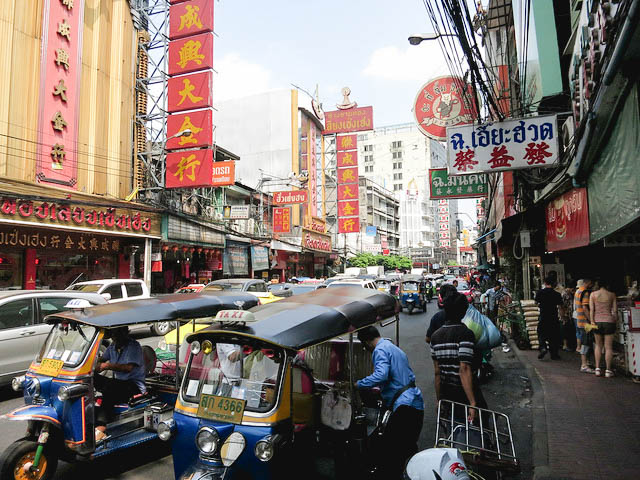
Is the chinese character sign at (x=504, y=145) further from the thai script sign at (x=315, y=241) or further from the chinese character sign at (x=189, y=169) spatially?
the thai script sign at (x=315, y=241)

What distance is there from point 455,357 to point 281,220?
27403 millimetres

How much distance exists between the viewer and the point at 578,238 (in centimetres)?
816

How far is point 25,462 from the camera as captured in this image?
419 centimetres

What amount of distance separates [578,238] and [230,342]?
706cm

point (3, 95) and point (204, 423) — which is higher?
point (3, 95)

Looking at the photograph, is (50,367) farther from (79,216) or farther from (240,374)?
(79,216)

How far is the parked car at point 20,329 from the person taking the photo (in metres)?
7.66

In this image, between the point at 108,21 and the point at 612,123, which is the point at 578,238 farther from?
the point at 108,21

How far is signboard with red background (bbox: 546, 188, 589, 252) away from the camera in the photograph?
25.3 feet

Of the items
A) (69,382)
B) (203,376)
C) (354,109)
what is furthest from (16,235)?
(354,109)

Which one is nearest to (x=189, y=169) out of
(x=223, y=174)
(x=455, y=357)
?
(x=223, y=174)

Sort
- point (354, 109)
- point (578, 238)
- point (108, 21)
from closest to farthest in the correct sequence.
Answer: point (578, 238) < point (108, 21) < point (354, 109)

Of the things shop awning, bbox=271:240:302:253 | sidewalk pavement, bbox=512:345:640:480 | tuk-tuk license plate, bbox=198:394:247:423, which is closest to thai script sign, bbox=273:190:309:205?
shop awning, bbox=271:240:302:253

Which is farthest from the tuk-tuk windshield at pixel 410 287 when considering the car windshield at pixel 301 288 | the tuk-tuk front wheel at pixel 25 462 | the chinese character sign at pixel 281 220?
the tuk-tuk front wheel at pixel 25 462
